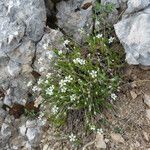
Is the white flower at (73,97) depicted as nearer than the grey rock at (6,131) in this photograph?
Yes

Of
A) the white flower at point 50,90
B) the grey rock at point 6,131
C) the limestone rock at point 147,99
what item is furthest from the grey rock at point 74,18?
the grey rock at point 6,131

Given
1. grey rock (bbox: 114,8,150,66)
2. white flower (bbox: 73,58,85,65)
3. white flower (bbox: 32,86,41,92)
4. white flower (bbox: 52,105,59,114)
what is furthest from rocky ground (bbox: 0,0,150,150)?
white flower (bbox: 73,58,85,65)

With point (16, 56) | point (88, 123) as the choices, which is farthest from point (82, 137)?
point (16, 56)

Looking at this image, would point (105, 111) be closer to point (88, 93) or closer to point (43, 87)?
point (88, 93)

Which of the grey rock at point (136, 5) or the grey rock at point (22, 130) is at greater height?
the grey rock at point (136, 5)

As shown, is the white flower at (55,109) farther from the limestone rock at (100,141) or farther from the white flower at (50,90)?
the limestone rock at (100,141)

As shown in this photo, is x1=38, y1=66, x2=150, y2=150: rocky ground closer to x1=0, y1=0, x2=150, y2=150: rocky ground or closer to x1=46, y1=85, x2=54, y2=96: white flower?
x1=0, y1=0, x2=150, y2=150: rocky ground

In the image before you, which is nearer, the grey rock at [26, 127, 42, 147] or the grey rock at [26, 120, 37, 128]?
the grey rock at [26, 127, 42, 147]

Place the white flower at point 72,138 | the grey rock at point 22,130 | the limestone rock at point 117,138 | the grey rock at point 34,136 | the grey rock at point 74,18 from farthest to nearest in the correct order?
the grey rock at point 74,18
the grey rock at point 22,130
the grey rock at point 34,136
the white flower at point 72,138
the limestone rock at point 117,138
